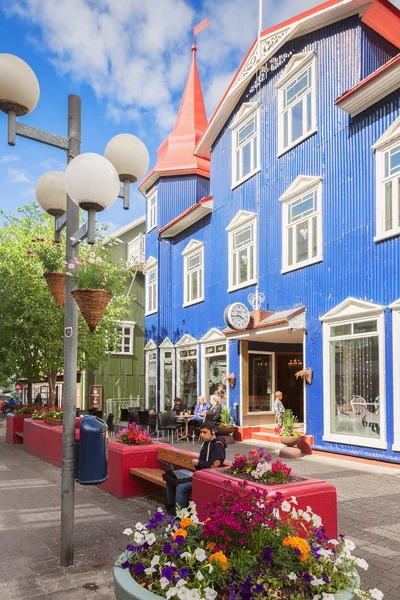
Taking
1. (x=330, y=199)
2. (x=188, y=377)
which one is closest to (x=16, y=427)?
(x=188, y=377)

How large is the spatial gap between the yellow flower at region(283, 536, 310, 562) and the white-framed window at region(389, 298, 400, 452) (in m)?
7.47

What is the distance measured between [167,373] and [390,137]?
45.0 ft

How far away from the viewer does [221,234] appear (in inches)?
698

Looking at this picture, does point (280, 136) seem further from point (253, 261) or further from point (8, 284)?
point (8, 284)

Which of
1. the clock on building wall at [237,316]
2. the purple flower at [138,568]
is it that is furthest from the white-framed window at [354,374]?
the purple flower at [138,568]

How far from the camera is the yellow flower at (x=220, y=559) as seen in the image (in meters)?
3.20

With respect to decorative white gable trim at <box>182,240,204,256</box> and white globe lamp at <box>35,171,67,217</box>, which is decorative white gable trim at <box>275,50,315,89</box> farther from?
white globe lamp at <box>35,171,67,217</box>

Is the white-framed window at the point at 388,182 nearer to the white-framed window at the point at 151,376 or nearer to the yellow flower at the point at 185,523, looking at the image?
the yellow flower at the point at 185,523

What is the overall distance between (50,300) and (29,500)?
34.2 ft

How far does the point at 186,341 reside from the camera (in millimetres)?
19812

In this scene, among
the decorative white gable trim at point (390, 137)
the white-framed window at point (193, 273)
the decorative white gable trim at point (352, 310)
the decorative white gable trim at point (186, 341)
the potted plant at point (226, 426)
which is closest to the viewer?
the decorative white gable trim at point (390, 137)

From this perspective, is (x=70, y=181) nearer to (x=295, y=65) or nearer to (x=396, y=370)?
(x=396, y=370)

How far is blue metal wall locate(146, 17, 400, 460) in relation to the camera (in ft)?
36.2

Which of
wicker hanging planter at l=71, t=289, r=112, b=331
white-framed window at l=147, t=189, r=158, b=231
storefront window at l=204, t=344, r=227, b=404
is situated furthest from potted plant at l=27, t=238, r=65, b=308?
white-framed window at l=147, t=189, r=158, b=231
